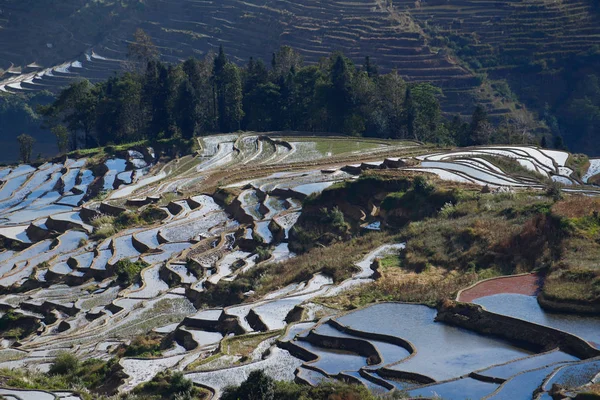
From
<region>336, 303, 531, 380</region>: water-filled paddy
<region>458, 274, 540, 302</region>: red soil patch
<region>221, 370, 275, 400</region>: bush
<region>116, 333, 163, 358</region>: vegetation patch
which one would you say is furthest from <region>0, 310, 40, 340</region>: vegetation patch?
<region>221, 370, 275, 400</region>: bush

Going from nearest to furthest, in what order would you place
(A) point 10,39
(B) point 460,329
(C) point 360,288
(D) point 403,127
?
(B) point 460,329
(C) point 360,288
(D) point 403,127
(A) point 10,39

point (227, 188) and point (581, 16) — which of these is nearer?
point (227, 188)

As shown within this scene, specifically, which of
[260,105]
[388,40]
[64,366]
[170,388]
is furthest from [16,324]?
[388,40]

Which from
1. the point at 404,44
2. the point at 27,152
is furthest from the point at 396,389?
the point at 404,44

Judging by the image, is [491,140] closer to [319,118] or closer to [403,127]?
[403,127]

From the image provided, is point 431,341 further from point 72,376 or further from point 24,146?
point 24,146

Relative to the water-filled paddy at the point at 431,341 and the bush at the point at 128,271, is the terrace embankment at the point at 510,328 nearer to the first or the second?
the water-filled paddy at the point at 431,341

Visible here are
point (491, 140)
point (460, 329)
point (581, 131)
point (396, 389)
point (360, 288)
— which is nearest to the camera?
point (396, 389)

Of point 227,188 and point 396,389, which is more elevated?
point 396,389

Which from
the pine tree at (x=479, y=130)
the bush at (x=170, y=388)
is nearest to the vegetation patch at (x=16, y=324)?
the bush at (x=170, y=388)
